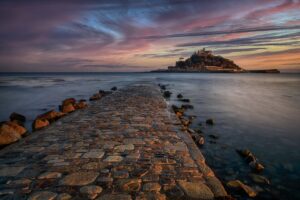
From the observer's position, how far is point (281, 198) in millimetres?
4238

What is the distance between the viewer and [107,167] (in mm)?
4141

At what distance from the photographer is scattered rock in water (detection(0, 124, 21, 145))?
20.0ft

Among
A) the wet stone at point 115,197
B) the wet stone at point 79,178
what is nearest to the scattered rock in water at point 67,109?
the wet stone at point 79,178

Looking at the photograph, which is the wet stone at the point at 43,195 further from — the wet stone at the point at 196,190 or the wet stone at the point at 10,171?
the wet stone at the point at 196,190

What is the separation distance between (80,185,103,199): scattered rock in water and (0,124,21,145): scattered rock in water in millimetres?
3997

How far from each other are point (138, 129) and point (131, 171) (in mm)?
2803

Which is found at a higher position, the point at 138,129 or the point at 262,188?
the point at 138,129

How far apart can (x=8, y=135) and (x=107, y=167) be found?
153 inches

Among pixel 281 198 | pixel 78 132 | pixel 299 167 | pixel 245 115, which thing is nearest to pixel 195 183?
pixel 281 198

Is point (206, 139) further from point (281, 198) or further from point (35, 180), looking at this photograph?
point (35, 180)

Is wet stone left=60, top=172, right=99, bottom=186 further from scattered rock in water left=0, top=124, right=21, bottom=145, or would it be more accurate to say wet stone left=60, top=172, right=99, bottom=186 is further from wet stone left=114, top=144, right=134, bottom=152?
scattered rock in water left=0, top=124, right=21, bottom=145

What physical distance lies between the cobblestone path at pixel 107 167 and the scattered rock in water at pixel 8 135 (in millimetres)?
653

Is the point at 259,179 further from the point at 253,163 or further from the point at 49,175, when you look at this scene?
the point at 49,175

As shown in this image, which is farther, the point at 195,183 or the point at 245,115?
the point at 245,115
